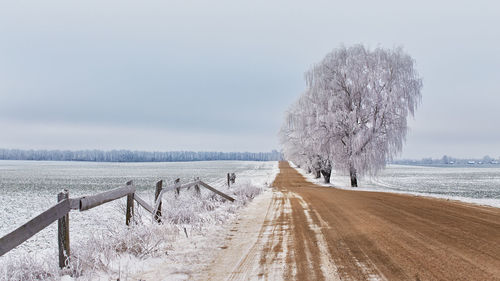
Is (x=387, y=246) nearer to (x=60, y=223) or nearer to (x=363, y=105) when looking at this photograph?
(x=60, y=223)

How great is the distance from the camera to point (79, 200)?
5.07m

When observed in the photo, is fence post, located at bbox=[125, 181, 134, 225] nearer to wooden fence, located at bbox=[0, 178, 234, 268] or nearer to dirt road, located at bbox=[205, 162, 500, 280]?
wooden fence, located at bbox=[0, 178, 234, 268]

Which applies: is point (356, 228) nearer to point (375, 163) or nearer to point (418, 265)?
point (418, 265)

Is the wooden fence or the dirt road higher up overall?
the wooden fence

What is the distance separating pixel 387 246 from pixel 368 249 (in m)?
0.44

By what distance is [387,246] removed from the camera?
597cm

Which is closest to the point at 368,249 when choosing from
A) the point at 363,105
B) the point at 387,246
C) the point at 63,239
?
the point at 387,246

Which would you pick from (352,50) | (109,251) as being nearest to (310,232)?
(109,251)

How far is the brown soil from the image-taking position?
4.55 m

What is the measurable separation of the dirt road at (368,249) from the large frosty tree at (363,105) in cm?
1516

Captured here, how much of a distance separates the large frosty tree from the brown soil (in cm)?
1469

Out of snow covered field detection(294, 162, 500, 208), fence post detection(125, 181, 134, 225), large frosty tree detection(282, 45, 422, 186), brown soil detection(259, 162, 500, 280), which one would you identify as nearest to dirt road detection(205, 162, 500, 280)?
brown soil detection(259, 162, 500, 280)

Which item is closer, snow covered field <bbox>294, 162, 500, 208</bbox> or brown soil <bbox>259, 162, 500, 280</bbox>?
brown soil <bbox>259, 162, 500, 280</bbox>

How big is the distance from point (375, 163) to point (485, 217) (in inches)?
606
